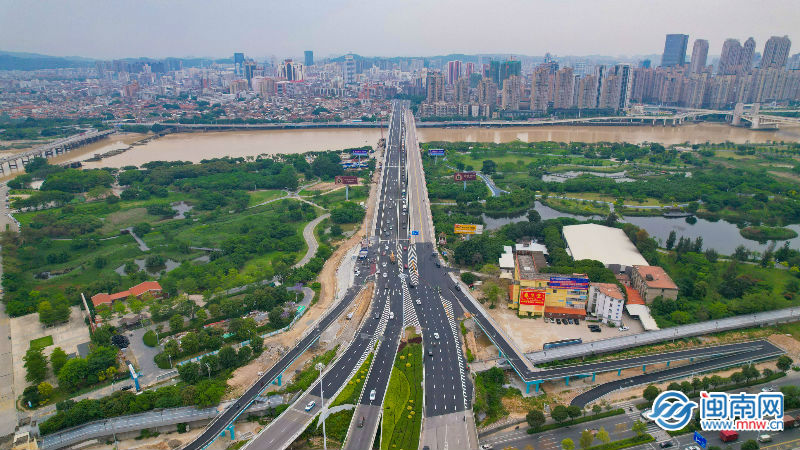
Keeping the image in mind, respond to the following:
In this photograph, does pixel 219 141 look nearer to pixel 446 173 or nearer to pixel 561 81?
pixel 446 173

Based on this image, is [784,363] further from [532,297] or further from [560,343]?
[532,297]

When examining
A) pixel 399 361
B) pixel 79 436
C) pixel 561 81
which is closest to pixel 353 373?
pixel 399 361

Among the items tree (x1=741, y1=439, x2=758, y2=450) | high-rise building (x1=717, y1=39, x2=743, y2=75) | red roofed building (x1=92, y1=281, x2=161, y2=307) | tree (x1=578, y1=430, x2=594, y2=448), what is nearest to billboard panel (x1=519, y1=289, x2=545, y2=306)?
tree (x1=578, y1=430, x2=594, y2=448)

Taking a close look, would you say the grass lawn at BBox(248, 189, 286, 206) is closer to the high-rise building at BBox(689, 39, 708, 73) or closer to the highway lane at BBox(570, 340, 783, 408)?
the highway lane at BBox(570, 340, 783, 408)

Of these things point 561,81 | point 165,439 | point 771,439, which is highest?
point 561,81

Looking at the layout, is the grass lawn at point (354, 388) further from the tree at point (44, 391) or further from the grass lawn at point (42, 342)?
the grass lawn at point (42, 342)
